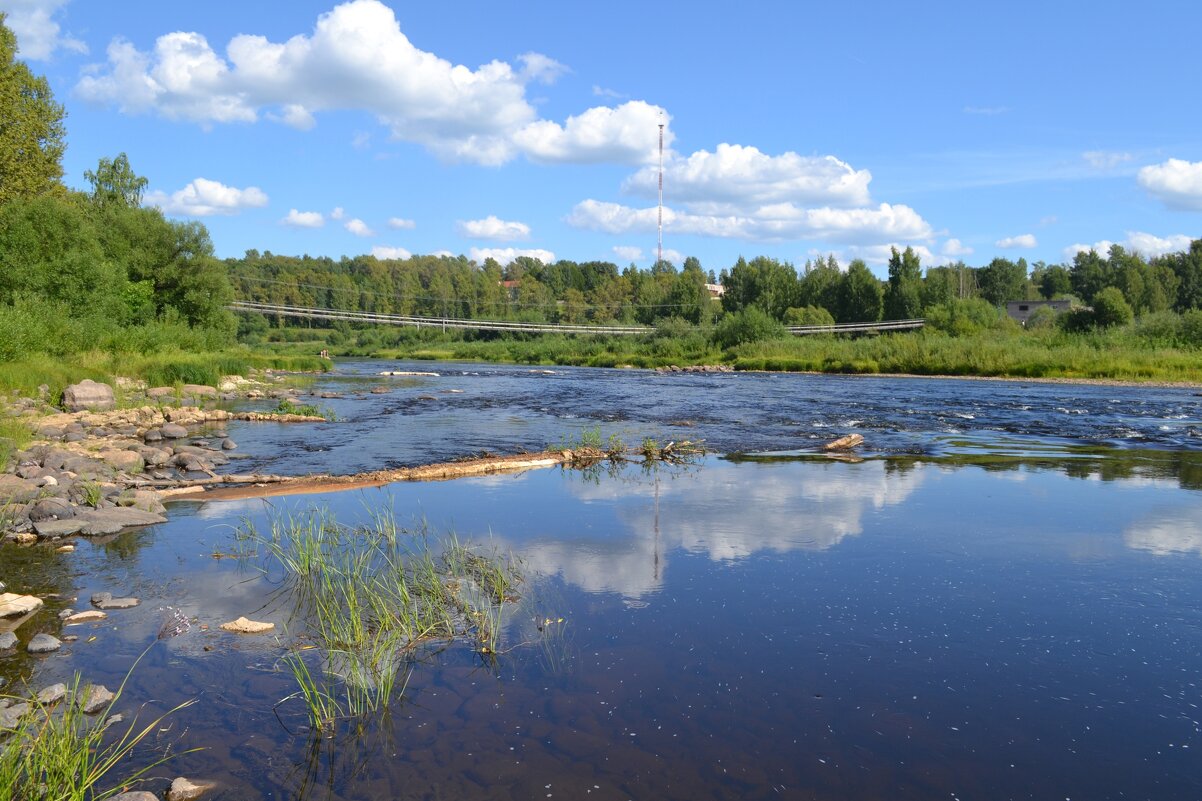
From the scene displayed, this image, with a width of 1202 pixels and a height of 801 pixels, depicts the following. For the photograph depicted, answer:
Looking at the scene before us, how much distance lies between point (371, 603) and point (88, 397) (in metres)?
20.3

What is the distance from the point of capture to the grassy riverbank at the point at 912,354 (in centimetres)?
4434

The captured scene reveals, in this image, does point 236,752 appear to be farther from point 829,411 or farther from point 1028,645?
point 829,411

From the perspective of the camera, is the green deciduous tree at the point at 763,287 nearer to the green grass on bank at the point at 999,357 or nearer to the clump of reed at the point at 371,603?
the green grass on bank at the point at 999,357

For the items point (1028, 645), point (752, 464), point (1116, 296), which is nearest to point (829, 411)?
point (752, 464)

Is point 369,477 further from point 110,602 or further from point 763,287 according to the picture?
point 763,287

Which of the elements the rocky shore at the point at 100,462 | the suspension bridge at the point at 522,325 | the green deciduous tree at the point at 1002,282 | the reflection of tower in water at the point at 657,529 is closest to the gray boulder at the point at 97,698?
the reflection of tower in water at the point at 657,529

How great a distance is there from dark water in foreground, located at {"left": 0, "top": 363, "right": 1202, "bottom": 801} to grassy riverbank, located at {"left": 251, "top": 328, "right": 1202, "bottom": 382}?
34592 mm

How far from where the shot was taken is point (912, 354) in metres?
52.6

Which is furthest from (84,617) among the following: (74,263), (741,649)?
(74,263)

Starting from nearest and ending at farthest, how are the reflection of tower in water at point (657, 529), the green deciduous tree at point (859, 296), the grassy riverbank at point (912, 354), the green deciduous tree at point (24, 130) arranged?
the reflection of tower in water at point (657, 529)
the green deciduous tree at point (24, 130)
the grassy riverbank at point (912, 354)
the green deciduous tree at point (859, 296)

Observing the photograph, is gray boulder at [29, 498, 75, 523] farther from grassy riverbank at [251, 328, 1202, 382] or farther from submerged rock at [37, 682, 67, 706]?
grassy riverbank at [251, 328, 1202, 382]

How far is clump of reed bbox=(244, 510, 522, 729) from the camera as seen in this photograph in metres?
5.92

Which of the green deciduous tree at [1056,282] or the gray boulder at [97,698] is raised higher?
the green deciduous tree at [1056,282]

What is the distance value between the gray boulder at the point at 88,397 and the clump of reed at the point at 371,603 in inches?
631
